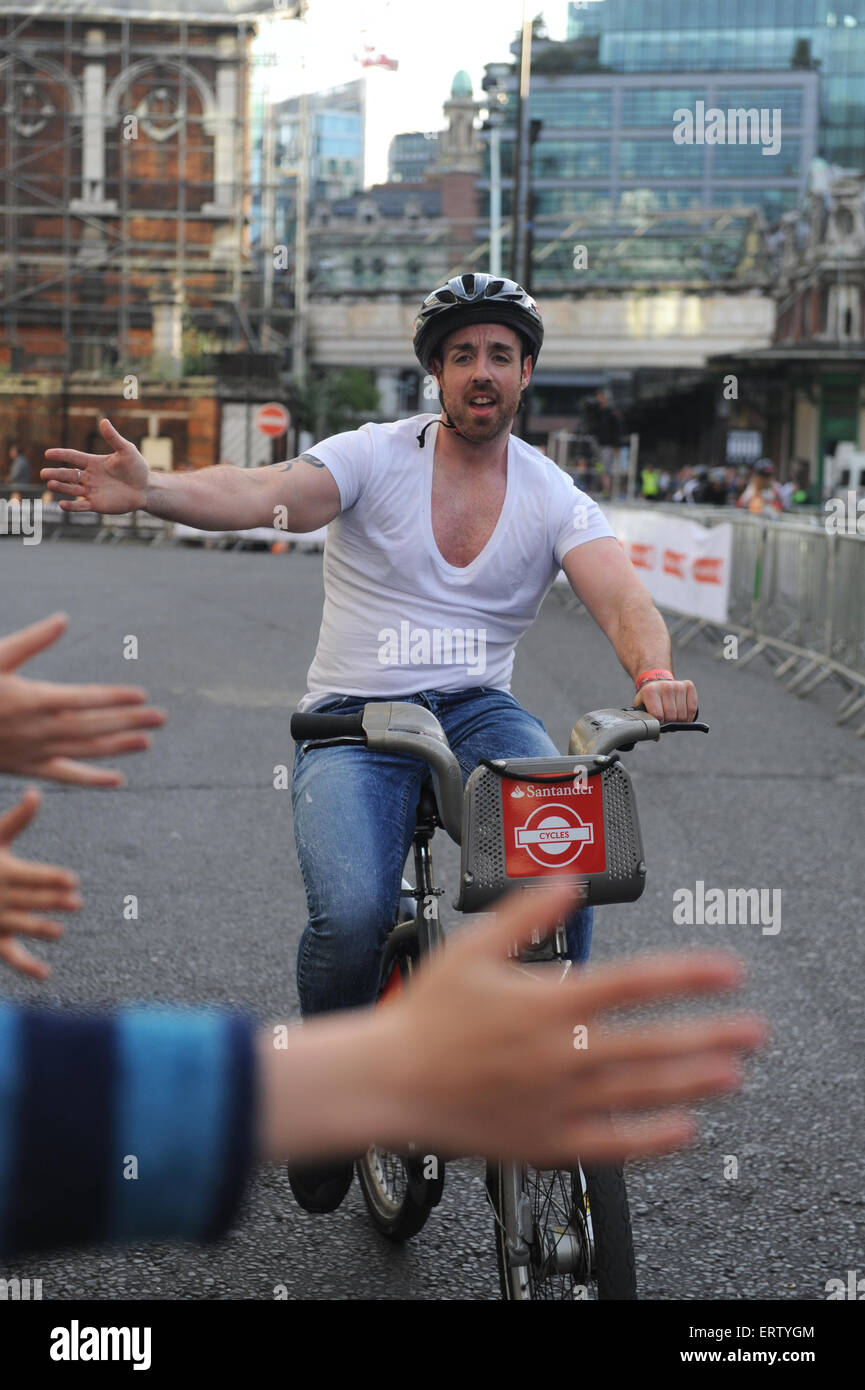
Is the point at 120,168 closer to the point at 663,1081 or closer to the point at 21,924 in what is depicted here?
the point at 21,924

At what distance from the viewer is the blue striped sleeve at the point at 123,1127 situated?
3.47 feet

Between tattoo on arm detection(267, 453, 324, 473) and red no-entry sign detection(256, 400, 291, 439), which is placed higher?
red no-entry sign detection(256, 400, 291, 439)

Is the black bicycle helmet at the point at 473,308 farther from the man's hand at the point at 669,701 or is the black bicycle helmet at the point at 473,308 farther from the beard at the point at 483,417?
the man's hand at the point at 669,701

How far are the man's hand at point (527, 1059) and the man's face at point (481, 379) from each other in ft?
9.12

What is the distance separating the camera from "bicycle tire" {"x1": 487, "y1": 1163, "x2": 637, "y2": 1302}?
10.4ft

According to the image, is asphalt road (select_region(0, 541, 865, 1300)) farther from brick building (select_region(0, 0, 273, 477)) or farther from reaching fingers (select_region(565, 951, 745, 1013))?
brick building (select_region(0, 0, 273, 477))

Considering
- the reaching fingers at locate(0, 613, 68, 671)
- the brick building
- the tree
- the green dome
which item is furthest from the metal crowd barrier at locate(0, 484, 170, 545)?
the green dome

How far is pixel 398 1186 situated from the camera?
4031 mm

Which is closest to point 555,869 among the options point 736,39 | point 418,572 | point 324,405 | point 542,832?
point 542,832

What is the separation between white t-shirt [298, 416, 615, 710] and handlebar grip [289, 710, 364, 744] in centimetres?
48

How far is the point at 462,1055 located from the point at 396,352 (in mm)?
57141

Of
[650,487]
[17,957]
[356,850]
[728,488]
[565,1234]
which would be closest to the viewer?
[17,957]

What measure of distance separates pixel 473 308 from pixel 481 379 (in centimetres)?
15
